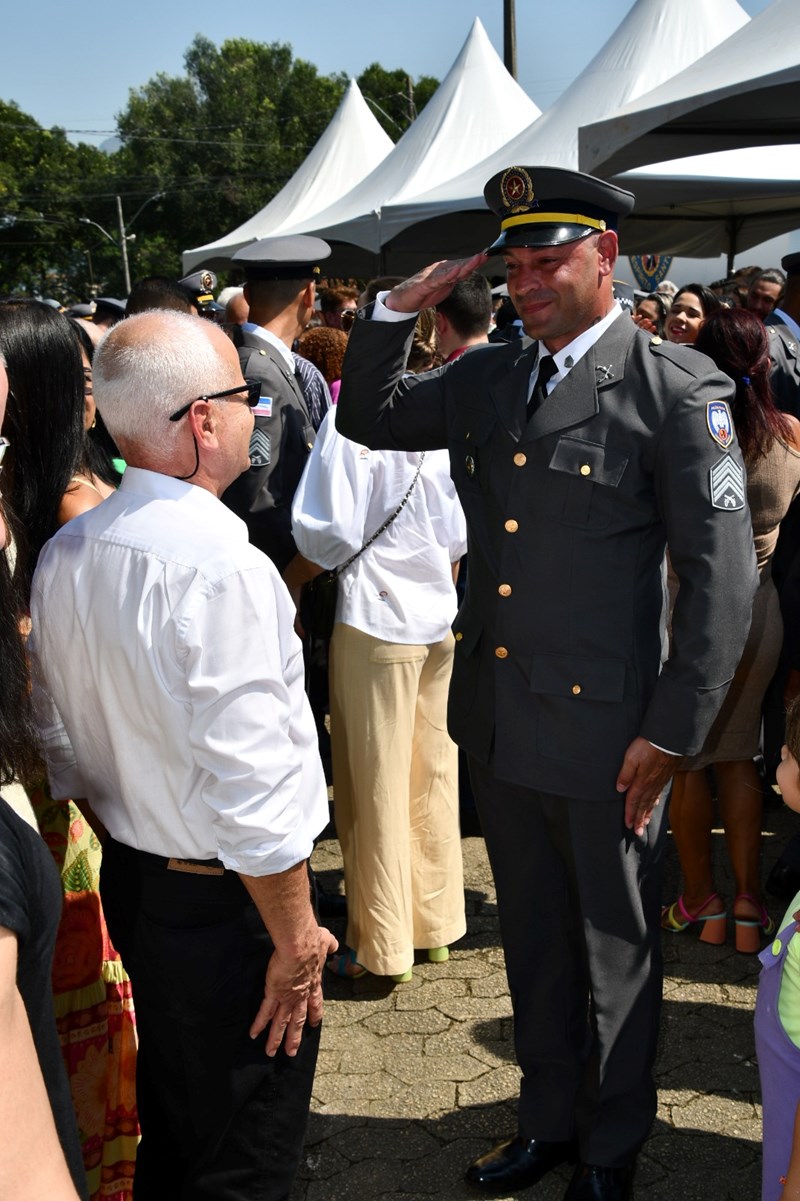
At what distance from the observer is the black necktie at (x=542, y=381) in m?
2.34

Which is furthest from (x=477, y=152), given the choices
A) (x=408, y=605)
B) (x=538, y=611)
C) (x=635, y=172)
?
(x=538, y=611)

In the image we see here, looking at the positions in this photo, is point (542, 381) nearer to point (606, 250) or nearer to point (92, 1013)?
point (606, 250)

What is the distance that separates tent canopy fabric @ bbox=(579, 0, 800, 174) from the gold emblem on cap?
6.61ft

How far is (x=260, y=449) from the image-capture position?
3.36m

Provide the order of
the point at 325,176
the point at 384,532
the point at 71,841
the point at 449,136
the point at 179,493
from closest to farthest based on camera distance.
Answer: the point at 179,493 → the point at 71,841 → the point at 384,532 → the point at 449,136 → the point at 325,176

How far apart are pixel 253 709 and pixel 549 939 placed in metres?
1.14

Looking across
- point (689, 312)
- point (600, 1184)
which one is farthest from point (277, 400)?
point (689, 312)

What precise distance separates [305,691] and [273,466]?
1.20 meters

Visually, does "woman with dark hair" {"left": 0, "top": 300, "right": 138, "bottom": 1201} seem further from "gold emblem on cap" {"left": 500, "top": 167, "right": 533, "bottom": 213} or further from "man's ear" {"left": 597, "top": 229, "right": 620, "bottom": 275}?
"man's ear" {"left": 597, "top": 229, "right": 620, "bottom": 275}

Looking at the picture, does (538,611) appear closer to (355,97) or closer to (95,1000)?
(95,1000)

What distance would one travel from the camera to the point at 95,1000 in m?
2.12

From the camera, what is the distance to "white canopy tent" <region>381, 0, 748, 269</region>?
25.1ft

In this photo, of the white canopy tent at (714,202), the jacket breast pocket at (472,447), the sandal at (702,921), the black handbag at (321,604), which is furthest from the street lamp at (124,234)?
the jacket breast pocket at (472,447)

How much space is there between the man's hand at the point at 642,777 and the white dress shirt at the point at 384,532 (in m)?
1.13
